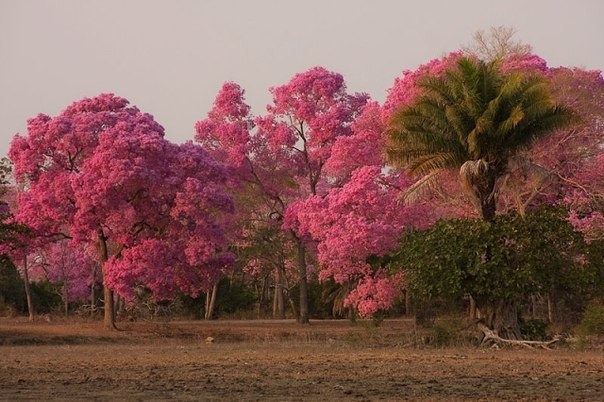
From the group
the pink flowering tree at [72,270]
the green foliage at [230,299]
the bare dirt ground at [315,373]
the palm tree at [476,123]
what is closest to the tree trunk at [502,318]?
the bare dirt ground at [315,373]

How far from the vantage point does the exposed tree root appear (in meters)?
28.3

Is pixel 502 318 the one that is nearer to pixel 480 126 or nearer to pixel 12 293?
pixel 480 126

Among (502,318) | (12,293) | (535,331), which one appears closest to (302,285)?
(535,331)

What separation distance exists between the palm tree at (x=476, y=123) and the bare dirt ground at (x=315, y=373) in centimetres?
547

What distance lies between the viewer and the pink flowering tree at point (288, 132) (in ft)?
157

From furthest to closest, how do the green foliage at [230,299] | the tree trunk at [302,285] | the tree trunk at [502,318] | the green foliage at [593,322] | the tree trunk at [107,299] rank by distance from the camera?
the green foliage at [230,299]
the tree trunk at [302,285]
the tree trunk at [107,299]
the green foliage at [593,322]
the tree trunk at [502,318]

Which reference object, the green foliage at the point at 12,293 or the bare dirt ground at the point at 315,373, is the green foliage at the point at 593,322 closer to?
the bare dirt ground at the point at 315,373

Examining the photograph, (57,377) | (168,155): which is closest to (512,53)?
(168,155)

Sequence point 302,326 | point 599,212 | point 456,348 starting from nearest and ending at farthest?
point 456,348 → point 599,212 → point 302,326

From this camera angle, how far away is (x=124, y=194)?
1548 inches

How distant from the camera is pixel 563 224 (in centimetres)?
2998

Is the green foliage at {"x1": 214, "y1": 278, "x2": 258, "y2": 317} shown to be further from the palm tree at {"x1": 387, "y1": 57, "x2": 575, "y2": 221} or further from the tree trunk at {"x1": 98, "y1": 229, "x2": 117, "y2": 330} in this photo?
the palm tree at {"x1": 387, "y1": 57, "x2": 575, "y2": 221}

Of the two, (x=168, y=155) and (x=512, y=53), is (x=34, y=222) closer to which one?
(x=168, y=155)

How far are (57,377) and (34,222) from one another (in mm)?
20970
